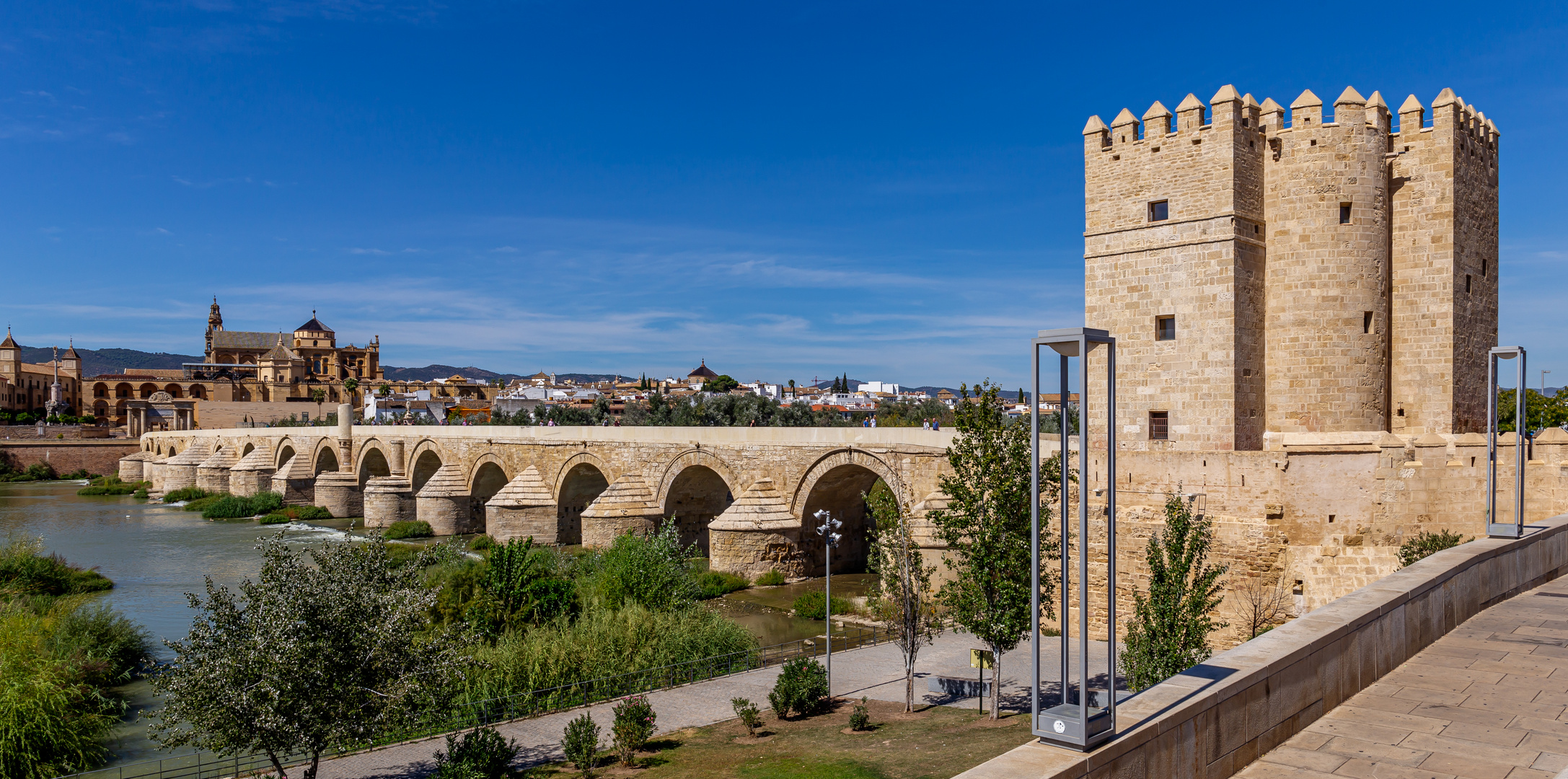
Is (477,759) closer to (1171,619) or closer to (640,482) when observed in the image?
(1171,619)

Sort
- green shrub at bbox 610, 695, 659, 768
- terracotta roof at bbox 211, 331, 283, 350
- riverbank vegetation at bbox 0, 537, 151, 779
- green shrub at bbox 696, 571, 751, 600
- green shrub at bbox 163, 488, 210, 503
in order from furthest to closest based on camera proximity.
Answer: terracotta roof at bbox 211, 331, 283, 350 → green shrub at bbox 163, 488, 210, 503 → green shrub at bbox 696, 571, 751, 600 → riverbank vegetation at bbox 0, 537, 151, 779 → green shrub at bbox 610, 695, 659, 768

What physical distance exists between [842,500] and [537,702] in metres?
12.1

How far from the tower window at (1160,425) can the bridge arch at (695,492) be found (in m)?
11.2

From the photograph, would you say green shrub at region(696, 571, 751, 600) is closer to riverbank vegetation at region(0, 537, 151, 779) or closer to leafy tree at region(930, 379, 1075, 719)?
leafy tree at region(930, 379, 1075, 719)

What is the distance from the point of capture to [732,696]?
12672 mm

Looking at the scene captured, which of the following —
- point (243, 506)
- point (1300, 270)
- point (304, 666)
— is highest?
point (1300, 270)

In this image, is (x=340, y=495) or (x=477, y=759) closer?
(x=477, y=759)

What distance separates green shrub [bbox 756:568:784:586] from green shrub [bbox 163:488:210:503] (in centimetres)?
3716

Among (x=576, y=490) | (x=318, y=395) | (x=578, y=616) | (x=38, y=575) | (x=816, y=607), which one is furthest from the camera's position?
(x=318, y=395)

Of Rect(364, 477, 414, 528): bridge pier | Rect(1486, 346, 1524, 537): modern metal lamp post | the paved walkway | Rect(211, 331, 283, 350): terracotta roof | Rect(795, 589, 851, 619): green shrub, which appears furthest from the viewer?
Rect(211, 331, 283, 350): terracotta roof

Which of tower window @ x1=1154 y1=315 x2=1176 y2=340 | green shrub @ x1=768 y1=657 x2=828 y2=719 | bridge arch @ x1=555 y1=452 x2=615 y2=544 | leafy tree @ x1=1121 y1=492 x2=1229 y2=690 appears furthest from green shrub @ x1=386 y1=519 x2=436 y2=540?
leafy tree @ x1=1121 y1=492 x2=1229 y2=690

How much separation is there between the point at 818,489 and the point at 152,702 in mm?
13438

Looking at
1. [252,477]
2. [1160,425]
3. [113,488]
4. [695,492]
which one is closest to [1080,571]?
[1160,425]

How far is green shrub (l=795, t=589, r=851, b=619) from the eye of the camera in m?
18.3
